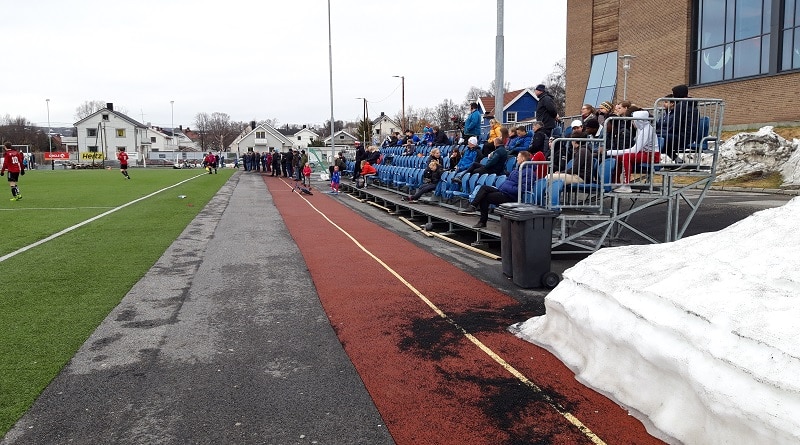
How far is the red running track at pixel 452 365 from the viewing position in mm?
4035

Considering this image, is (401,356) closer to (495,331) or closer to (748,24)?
(495,331)

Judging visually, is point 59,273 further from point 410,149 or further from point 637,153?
point 410,149

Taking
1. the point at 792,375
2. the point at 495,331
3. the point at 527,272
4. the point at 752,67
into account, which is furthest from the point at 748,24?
the point at 792,375

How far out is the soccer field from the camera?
201 inches

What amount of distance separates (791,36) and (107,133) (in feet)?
330

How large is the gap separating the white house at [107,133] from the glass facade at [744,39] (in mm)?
87889

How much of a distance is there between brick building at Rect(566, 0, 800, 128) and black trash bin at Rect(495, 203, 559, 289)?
76.7 ft

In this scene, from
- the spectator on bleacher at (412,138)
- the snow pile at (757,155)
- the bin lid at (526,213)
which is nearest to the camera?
the bin lid at (526,213)

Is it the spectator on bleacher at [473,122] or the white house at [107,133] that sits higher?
the white house at [107,133]

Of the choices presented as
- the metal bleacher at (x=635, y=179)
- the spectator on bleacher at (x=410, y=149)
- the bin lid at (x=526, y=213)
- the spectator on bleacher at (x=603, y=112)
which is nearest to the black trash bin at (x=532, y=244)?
the bin lid at (x=526, y=213)

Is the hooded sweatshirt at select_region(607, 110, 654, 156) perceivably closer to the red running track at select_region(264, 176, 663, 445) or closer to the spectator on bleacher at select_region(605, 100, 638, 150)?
the spectator on bleacher at select_region(605, 100, 638, 150)

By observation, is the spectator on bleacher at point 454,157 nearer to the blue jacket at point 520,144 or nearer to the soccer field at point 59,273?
the blue jacket at point 520,144

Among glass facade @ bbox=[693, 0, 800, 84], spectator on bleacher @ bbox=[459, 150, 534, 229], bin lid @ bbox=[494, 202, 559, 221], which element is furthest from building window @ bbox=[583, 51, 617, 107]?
bin lid @ bbox=[494, 202, 559, 221]

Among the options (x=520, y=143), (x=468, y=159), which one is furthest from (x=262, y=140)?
(x=520, y=143)
